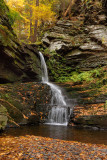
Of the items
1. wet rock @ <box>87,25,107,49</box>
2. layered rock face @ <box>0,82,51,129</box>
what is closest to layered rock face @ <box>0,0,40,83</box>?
layered rock face @ <box>0,82,51,129</box>

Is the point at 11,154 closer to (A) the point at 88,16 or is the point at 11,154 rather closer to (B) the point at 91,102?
(B) the point at 91,102

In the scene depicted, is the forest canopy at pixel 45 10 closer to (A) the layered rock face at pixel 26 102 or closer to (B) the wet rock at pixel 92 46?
(B) the wet rock at pixel 92 46

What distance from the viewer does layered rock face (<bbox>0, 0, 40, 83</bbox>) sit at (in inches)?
374

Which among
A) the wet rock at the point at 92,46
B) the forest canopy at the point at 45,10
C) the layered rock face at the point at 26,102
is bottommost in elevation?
the layered rock face at the point at 26,102

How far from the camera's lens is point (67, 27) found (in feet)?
59.1

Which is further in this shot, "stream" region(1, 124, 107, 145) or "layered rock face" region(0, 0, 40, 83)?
"layered rock face" region(0, 0, 40, 83)

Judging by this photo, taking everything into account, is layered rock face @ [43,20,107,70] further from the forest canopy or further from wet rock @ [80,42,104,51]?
the forest canopy

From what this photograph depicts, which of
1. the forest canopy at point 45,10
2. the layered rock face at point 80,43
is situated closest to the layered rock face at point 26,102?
the layered rock face at point 80,43

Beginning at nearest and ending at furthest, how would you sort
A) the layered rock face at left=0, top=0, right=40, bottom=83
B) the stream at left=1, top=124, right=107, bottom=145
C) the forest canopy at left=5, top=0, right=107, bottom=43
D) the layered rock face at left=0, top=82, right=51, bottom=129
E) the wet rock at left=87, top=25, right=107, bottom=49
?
the stream at left=1, top=124, right=107, bottom=145 < the layered rock face at left=0, top=82, right=51, bottom=129 < the layered rock face at left=0, top=0, right=40, bottom=83 < the wet rock at left=87, top=25, right=107, bottom=49 < the forest canopy at left=5, top=0, right=107, bottom=43

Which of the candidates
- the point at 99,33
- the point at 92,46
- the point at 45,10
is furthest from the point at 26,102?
the point at 45,10

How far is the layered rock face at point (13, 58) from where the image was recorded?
9.50m

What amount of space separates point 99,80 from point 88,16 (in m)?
10.3

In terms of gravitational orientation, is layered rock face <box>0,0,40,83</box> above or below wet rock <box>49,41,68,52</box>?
below

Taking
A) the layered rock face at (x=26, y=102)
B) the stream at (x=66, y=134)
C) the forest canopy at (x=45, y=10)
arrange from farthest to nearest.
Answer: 1. the forest canopy at (x=45, y=10)
2. the layered rock face at (x=26, y=102)
3. the stream at (x=66, y=134)
